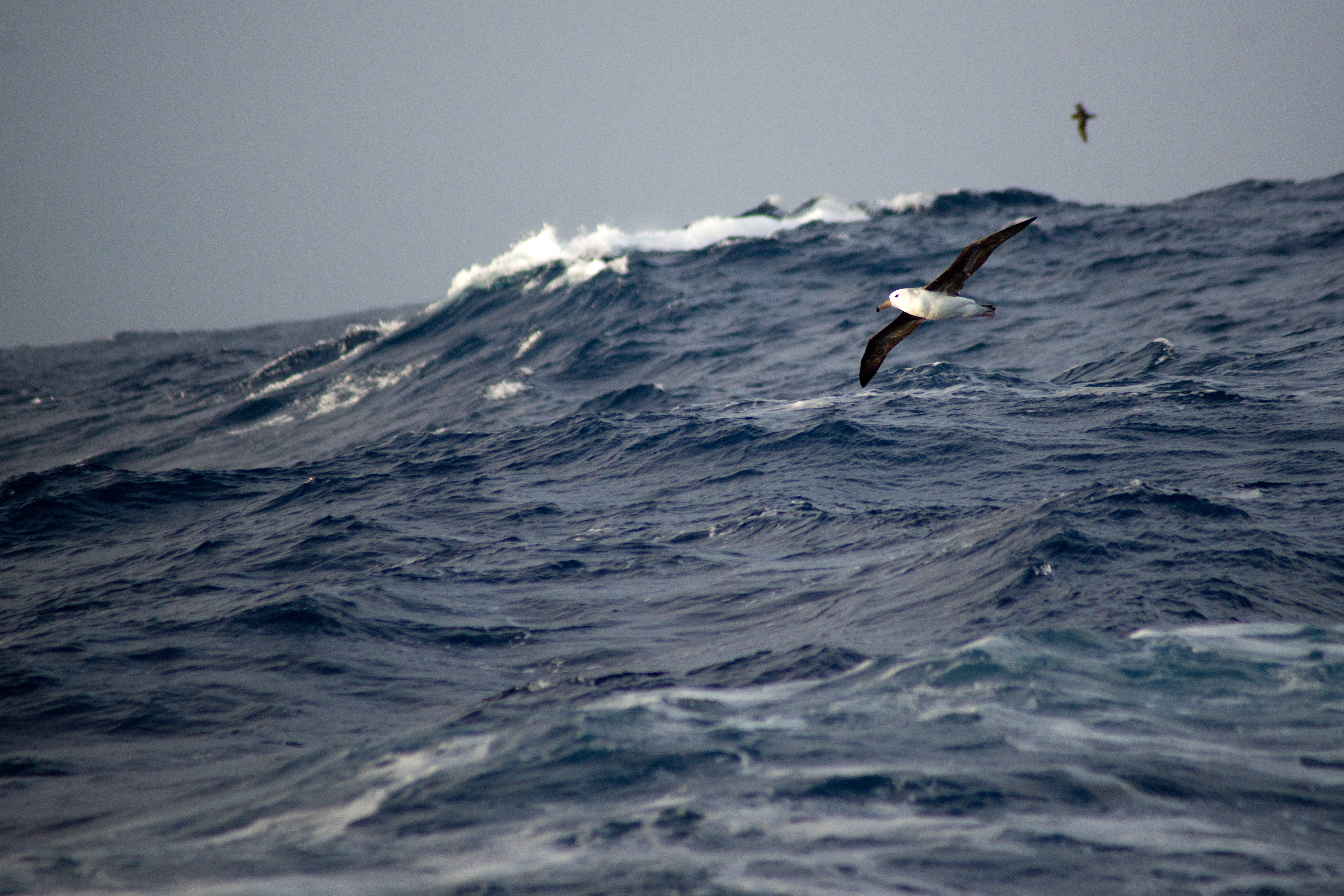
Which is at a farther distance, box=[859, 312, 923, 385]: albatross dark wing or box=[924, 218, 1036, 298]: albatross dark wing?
box=[859, 312, 923, 385]: albatross dark wing

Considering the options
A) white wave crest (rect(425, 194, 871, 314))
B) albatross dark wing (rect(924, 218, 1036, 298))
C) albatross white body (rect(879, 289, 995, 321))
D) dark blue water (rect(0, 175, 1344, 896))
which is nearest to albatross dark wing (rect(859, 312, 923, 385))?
albatross white body (rect(879, 289, 995, 321))

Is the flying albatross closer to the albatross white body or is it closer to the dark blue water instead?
the albatross white body

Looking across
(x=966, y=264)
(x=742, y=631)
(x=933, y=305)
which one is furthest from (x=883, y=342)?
(x=742, y=631)

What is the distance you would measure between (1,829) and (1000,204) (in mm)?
50041

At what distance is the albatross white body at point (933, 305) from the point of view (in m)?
12.0

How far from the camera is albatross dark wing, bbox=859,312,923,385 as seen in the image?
41.4 feet

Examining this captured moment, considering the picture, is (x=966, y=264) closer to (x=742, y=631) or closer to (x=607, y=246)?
(x=742, y=631)

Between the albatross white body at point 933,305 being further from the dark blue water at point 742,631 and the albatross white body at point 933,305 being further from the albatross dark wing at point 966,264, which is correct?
the dark blue water at point 742,631

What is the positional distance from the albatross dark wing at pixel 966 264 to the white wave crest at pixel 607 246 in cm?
2583

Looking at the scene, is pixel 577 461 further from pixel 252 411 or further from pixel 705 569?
pixel 252 411

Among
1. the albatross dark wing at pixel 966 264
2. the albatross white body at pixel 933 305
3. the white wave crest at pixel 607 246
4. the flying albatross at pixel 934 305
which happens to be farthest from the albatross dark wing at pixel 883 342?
the white wave crest at pixel 607 246

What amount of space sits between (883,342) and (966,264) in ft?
5.59

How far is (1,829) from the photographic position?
862cm

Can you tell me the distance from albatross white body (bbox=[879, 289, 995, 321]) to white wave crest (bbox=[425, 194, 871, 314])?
25584 mm
